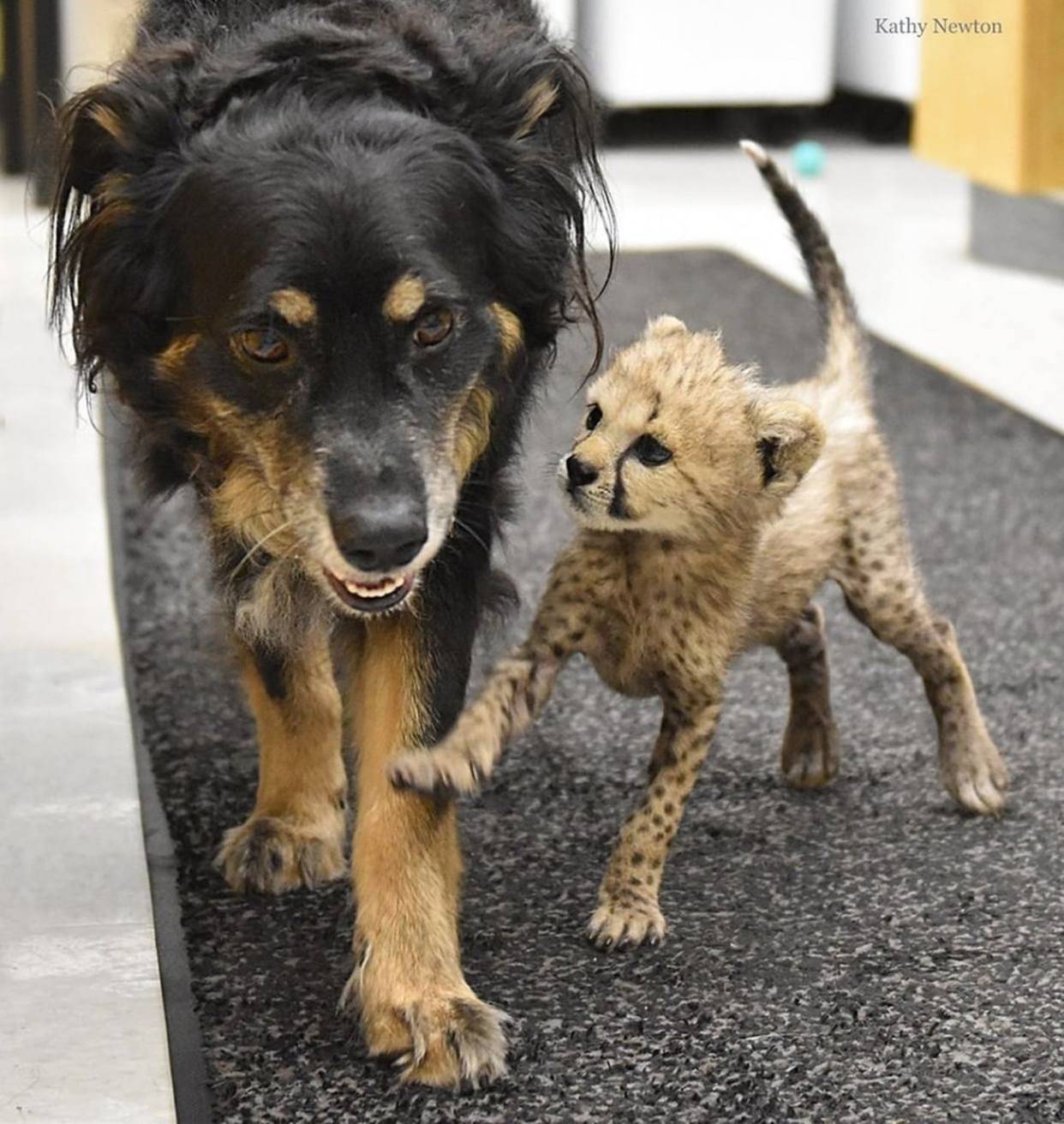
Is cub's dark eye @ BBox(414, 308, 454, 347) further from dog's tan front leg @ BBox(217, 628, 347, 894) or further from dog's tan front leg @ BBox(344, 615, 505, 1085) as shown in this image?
dog's tan front leg @ BBox(217, 628, 347, 894)

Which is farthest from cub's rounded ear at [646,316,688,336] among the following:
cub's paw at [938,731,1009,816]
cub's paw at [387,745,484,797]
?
cub's paw at [938,731,1009,816]

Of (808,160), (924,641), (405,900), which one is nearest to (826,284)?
(924,641)

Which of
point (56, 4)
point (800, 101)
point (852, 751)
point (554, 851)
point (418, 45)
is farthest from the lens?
point (800, 101)

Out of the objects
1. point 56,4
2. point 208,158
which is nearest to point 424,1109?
point 208,158

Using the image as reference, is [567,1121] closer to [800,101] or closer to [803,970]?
[803,970]

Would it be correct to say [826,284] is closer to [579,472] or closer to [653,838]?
[579,472]

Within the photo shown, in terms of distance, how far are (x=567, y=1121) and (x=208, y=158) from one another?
1160mm

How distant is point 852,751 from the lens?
9.87 ft

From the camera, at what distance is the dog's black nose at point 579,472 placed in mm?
2344

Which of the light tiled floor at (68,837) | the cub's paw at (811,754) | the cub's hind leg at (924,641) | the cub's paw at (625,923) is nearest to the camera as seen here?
the light tiled floor at (68,837)

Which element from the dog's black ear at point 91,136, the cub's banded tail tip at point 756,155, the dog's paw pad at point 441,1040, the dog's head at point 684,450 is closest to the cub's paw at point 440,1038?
the dog's paw pad at point 441,1040

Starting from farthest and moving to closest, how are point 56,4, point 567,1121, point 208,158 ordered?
point 56,4, point 208,158, point 567,1121

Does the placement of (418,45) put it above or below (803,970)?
above

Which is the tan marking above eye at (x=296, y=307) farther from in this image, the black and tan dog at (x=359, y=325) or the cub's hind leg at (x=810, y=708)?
the cub's hind leg at (x=810, y=708)
